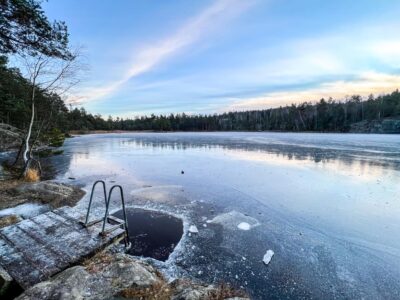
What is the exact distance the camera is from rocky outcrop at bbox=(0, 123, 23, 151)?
17.2m

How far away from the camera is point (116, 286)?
8.75ft

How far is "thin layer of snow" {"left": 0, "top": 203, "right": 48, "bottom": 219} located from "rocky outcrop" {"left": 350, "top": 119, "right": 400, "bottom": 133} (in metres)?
74.9

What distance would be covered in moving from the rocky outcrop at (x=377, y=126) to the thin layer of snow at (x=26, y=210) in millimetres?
74901

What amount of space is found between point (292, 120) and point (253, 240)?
8165 cm

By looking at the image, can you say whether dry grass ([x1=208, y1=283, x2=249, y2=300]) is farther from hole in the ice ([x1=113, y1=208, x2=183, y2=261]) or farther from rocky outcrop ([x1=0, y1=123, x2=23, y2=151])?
rocky outcrop ([x1=0, y1=123, x2=23, y2=151])

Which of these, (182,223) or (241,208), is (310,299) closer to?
(182,223)

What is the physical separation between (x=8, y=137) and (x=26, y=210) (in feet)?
55.5

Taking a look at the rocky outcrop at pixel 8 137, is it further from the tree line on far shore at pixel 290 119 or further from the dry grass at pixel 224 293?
the tree line on far shore at pixel 290 119

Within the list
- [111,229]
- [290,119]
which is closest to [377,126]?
[290,119]

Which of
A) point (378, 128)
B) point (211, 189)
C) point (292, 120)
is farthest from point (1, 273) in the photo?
point (292, 120)

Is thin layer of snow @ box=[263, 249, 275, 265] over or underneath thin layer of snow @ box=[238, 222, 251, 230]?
over

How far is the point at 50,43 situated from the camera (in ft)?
24.5

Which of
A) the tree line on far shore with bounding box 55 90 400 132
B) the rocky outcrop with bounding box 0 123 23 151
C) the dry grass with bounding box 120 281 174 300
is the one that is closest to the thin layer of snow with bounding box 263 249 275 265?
the dry grass with bounding box 120 281 174 300

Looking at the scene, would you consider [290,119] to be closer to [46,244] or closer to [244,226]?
[244,226]
